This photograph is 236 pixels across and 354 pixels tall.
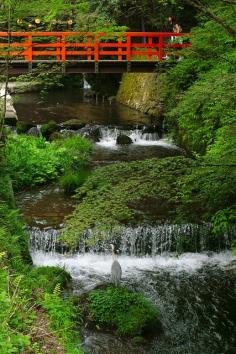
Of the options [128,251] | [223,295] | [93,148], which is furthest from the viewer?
[93,148]

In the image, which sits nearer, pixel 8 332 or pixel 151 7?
pixel 8 332

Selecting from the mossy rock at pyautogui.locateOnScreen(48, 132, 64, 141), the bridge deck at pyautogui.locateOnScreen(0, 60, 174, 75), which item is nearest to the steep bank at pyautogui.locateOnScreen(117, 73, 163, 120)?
the bridge deck at pyautogui.locateOnScreen(0, 60, 174, 75)

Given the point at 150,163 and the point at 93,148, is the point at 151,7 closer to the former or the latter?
the point at 93,148

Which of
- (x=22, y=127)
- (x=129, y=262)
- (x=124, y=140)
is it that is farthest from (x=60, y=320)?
(x=22, y=127)

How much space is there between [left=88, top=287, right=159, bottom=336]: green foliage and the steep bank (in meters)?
14.3

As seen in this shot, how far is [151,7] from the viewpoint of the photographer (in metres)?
24.8

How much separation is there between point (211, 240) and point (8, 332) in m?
8.15

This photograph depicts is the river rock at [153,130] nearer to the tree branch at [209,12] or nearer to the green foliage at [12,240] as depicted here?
the green foliage at [12,240]

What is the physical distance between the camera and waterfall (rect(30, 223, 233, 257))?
11.9 meters

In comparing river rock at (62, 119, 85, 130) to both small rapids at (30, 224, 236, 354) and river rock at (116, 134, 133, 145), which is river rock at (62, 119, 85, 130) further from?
small rapids at (30, 224, 236, 354)

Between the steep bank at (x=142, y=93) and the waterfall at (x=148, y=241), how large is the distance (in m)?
11.4

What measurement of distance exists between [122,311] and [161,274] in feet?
7.20

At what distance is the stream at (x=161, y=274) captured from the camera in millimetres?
8609

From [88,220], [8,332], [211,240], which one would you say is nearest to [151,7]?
[211,240]
